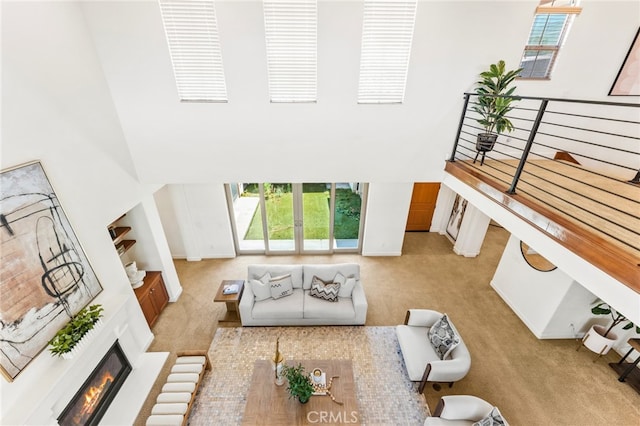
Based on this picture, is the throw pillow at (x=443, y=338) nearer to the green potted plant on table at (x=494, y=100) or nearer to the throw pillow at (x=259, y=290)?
the green potted plant on table at (x=494, y=100)

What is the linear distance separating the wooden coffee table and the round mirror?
3865 millimetres

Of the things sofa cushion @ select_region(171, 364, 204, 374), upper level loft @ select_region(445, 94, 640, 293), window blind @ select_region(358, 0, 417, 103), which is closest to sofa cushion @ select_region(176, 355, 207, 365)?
sofa cushion @ select_region(171, 364, 204, 374)

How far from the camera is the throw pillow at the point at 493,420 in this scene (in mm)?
2911

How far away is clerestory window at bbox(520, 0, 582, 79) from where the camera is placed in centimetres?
374

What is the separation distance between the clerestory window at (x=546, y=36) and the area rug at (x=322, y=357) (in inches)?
195

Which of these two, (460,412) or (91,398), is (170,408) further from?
(460,412)

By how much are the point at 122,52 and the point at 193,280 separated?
4523 millimetres

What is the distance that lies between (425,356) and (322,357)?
1641 millimetres

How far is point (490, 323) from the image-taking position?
16.6ft

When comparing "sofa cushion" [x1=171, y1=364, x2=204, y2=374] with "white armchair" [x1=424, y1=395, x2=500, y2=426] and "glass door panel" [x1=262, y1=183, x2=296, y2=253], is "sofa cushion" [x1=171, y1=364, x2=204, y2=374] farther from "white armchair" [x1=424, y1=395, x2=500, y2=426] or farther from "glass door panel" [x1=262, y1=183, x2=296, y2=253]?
"glass door panel" [x1=262, y1=183, x2=296, y2=253]

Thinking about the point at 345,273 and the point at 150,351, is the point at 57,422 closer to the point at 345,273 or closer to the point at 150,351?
the point at 150,351

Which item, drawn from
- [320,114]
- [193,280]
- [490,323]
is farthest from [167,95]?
[490,323]

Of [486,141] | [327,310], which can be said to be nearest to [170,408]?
[327,310]

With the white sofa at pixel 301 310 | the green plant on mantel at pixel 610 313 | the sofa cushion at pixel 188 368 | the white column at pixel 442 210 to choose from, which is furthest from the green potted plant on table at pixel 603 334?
the sofa cushion at pixel 188 368
